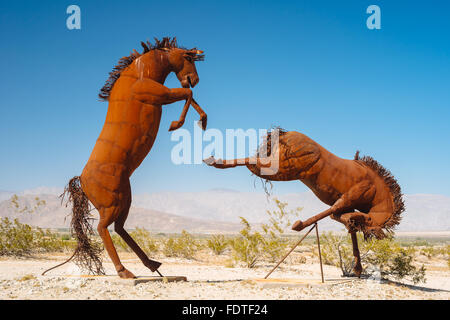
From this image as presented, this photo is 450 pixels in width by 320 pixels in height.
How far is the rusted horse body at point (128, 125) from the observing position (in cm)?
713

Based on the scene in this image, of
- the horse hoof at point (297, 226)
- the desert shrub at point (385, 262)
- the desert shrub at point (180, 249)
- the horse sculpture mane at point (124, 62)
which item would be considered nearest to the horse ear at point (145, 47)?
the horse sculpture mane at point (124, 62)

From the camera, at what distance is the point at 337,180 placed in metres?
7.59

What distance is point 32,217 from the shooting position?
72.4 m

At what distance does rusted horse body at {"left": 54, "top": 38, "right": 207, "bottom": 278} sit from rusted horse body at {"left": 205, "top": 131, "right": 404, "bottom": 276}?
134 cm

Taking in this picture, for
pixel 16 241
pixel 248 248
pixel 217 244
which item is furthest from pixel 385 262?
pixel 16 241

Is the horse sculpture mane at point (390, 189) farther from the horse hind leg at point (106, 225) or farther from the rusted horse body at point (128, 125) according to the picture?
the horse hind leg at point (106, 225)

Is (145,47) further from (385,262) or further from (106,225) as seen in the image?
(385,262)

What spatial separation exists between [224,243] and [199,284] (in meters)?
10.6

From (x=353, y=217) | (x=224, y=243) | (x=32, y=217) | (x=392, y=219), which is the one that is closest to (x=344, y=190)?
(x=353, y=217)

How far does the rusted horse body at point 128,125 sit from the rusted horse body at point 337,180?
4.40 ft

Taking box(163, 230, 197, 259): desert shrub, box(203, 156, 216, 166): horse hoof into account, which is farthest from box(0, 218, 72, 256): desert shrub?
box(203, 156, 216, 166): horse hoof

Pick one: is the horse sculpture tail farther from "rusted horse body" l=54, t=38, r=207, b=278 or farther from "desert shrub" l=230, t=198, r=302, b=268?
"desert shrub" l=230, t=198, r=302, b=268

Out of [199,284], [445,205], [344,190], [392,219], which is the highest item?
[344,190]

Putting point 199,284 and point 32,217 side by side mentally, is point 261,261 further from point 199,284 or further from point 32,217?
point 32,217
